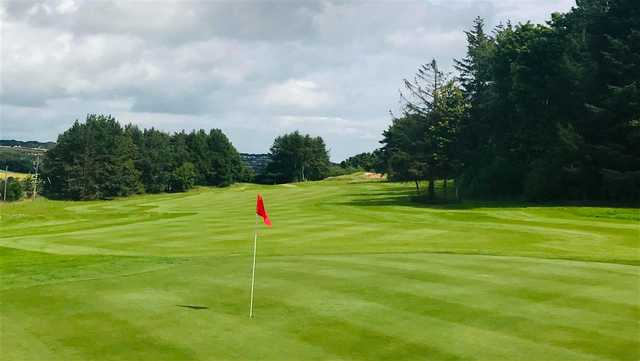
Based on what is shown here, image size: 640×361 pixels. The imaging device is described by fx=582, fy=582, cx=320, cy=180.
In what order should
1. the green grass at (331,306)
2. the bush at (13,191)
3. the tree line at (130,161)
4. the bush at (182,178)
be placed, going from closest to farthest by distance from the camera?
the green grass at (331,306)
the bush at (13,191)
the tree line at (130,161)
the bush at (182,178)

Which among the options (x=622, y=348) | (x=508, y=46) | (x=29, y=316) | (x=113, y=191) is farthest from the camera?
(x=113, y=191)

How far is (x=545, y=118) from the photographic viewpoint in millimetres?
55125

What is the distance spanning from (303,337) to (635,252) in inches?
617

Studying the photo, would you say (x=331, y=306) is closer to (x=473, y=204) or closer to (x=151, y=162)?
(x=473, y=204)

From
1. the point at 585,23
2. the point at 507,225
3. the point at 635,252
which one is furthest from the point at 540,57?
the point at 635,252

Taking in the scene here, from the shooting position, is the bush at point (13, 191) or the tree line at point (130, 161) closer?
the bush at point (13, 191)

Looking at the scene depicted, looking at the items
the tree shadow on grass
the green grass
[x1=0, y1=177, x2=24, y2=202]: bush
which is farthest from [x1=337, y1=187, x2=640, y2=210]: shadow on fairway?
[x1=0, y1=177, x2=24, y2=202]: bush

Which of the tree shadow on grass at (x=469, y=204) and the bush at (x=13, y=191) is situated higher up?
the tree shadow on grass at (x=469, y=204)

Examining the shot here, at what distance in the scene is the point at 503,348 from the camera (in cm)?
881

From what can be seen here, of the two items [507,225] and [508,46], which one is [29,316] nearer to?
[507,225]

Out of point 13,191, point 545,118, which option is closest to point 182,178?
point 13,191

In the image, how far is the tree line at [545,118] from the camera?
43375mm

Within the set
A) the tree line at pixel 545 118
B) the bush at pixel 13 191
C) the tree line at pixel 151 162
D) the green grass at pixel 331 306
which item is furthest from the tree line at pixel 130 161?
the green grass at pixel 331 306

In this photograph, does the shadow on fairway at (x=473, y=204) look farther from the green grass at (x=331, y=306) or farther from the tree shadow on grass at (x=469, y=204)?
the green grass at (x=331, y=306)
